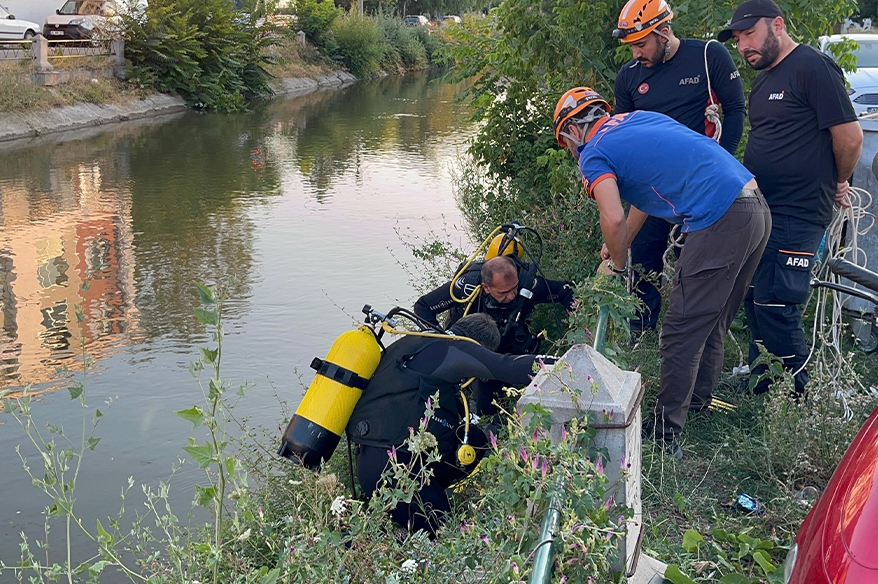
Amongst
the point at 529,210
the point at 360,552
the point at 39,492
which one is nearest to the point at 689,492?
the point at 360,552

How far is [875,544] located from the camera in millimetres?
1749

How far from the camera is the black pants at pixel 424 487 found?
3.85 meters

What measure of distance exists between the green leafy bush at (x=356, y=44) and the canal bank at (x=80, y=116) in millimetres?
14967

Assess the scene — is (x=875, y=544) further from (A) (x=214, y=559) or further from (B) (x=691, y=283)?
(B) (x=691, y=283)

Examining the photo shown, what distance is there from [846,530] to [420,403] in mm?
2156

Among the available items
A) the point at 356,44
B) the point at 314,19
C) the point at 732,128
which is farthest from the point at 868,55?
the point at 356,44

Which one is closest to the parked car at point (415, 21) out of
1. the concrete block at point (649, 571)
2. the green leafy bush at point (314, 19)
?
the green leafy bush at point (314, 19)

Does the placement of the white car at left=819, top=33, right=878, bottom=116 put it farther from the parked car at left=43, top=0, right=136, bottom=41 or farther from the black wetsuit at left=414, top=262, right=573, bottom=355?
the parked car at left=43, top=0, right=136, bottom=41

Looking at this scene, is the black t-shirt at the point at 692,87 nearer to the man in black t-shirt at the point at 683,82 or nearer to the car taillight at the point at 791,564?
the man in black t-shirt at the point at 683,82

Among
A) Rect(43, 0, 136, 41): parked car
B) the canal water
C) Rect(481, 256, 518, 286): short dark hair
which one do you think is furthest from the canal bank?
Rect(481, 256, 518, 286): short dark hair

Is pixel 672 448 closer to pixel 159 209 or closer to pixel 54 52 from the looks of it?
pixel 159 209

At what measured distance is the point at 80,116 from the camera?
19953 millimetres

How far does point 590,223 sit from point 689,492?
2.90 meters

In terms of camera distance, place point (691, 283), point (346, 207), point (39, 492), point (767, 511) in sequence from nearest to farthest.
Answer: point (767, 511) < point (691, 283) < point (39, 492) < point (346, 207)
